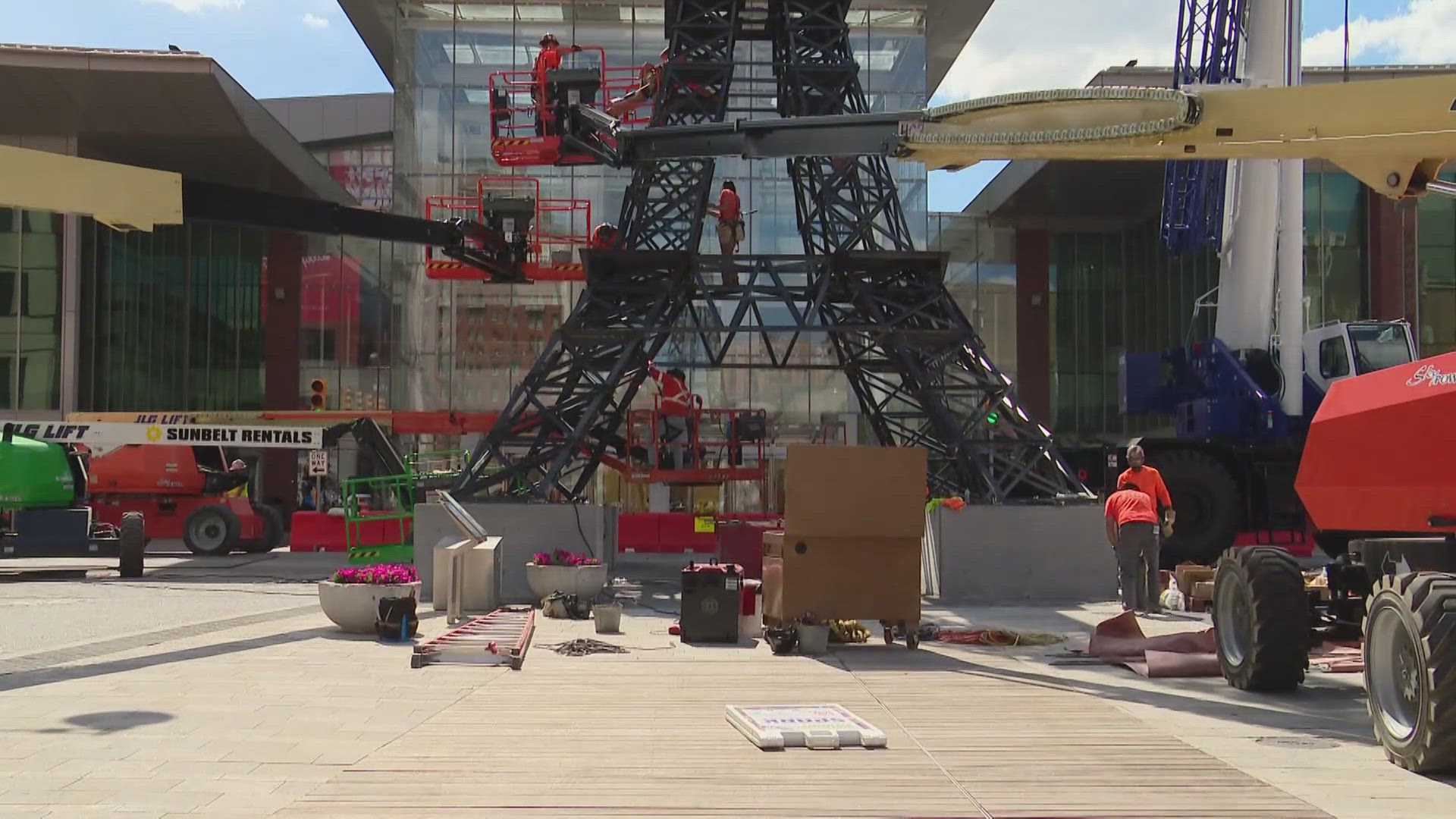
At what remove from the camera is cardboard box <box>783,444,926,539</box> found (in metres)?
12.6

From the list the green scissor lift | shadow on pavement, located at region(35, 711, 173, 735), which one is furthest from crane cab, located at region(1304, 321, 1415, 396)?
shadow on pavement, located at region(35, 711, 173, 735)

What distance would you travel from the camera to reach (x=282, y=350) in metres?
44.4

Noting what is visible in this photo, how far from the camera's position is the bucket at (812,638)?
12.5 metres

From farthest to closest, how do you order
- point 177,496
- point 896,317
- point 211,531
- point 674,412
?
point 177,496, point 211,531, point 674,412, point 896,317

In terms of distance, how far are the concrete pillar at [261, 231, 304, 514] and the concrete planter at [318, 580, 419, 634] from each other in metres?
31.6

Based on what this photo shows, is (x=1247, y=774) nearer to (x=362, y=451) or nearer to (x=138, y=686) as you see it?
(x=138, y=686)

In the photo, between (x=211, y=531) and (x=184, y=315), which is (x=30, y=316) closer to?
(x=184, y=315)

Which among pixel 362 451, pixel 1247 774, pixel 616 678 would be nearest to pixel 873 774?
pixel 1247 774

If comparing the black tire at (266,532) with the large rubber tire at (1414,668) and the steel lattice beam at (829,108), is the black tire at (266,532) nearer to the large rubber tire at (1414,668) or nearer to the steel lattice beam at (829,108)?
the steel lattice beam at (829,108)

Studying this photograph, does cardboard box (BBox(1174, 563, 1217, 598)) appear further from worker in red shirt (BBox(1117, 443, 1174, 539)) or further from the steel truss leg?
the steel truss leg

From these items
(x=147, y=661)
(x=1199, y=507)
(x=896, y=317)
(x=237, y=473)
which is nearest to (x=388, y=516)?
(x=237, y=473)

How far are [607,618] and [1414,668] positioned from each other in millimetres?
8720

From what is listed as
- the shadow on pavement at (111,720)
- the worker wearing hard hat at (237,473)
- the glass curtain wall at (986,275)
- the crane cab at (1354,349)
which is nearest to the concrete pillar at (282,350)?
the worker wearing hard hat at (237,473)

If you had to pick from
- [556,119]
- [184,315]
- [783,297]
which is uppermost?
[556,119]
